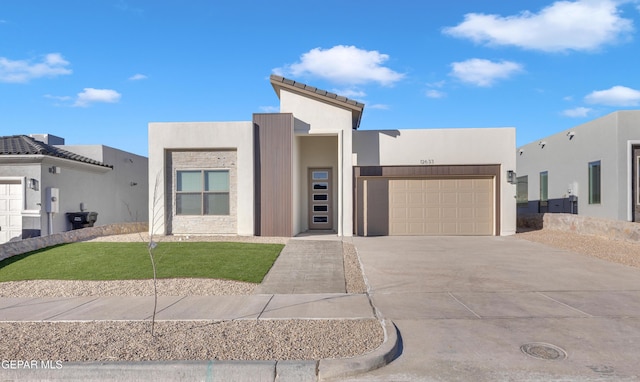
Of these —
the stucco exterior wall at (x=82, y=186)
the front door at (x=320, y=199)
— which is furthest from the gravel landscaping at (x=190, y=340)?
the front door at (x=320, y=199)

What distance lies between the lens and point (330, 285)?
7.36 meters

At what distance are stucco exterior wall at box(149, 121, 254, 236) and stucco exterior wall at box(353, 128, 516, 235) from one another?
4058 millimetres

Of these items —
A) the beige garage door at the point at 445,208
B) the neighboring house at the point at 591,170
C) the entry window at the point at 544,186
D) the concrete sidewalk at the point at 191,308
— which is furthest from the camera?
the entry window at the point at 544,186

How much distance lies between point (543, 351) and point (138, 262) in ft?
26.6

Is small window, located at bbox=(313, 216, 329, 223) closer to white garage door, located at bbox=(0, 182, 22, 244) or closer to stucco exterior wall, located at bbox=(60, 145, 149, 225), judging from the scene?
stucco exterior wall, located at bbox=(60, 145, 149, 225)

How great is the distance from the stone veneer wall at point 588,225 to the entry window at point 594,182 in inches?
112

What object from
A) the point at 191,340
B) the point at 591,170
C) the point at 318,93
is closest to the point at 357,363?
the point at 191,340

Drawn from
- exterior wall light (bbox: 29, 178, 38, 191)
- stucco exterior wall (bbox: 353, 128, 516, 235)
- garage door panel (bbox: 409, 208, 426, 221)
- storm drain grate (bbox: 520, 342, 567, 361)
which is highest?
stucco exterior wall (bbox: 353, 128, 516, 235)

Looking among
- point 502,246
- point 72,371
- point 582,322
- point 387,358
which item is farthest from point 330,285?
point 502,246

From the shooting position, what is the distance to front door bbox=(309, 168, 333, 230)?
1653cm

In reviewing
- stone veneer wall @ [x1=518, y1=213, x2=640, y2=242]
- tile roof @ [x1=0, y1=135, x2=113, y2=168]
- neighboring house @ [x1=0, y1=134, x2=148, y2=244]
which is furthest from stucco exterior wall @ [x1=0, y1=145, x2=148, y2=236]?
stone veneer wall @ [x1=518, y1=213, x2=640, y2=242]

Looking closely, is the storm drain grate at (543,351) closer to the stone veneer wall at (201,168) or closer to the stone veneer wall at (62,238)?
the stone veneer wall at (201,168)

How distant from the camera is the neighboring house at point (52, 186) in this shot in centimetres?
1369

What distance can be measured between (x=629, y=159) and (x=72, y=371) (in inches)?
749
